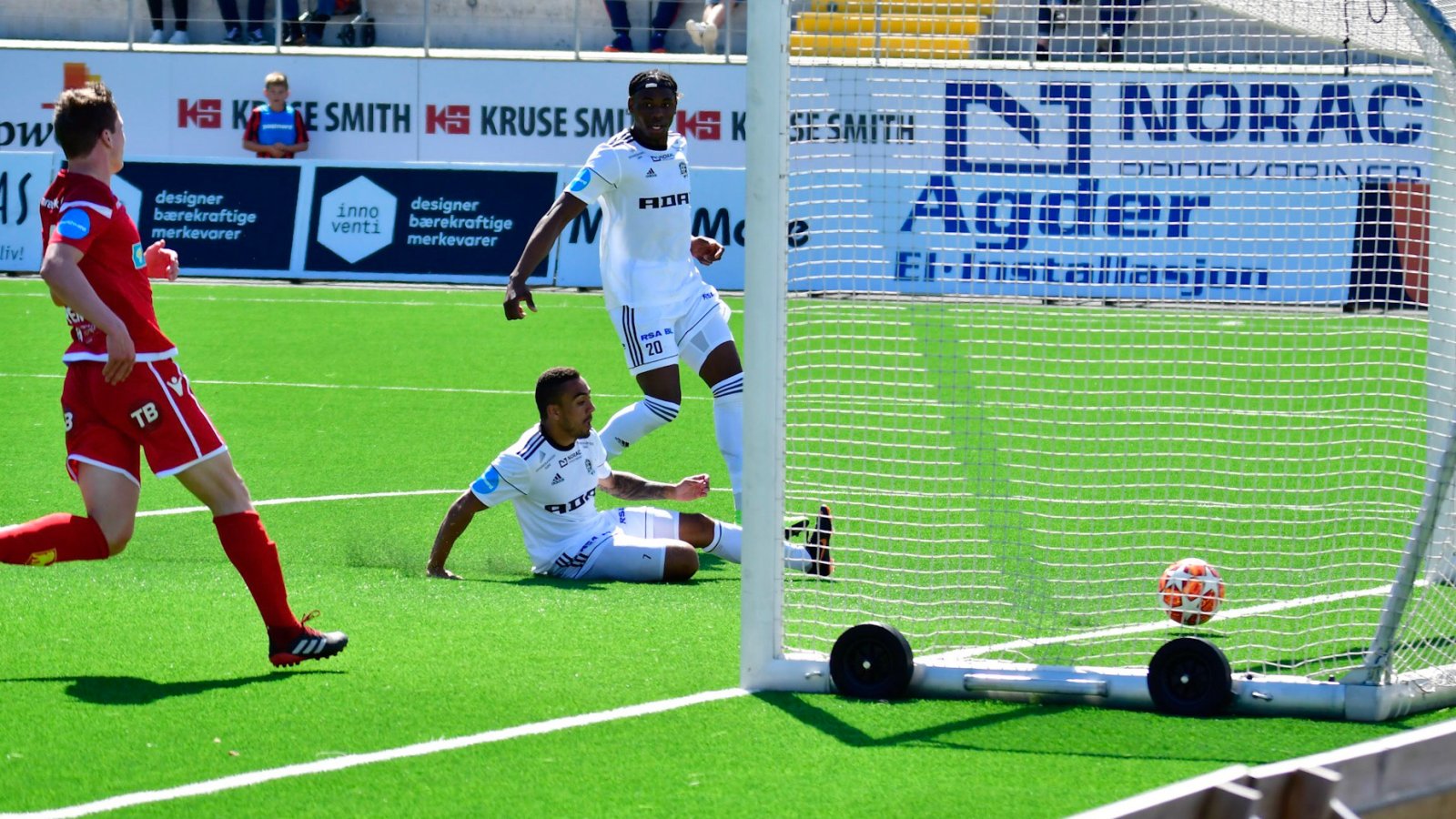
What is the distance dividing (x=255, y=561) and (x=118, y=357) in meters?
0.85

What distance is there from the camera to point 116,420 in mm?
5797

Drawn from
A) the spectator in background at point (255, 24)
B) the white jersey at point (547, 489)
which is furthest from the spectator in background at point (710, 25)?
the white jersey at point (547, 489)

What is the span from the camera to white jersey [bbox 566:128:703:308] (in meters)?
8.69

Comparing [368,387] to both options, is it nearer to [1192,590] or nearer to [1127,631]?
[1127,631]

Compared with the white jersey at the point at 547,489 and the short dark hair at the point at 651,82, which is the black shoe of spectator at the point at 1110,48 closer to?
the short dark hair at the point at 651,82

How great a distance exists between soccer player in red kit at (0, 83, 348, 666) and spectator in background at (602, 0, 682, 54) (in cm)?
2252

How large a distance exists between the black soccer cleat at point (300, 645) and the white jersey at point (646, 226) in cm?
323

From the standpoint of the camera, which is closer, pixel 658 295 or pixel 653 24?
pixel 658 295

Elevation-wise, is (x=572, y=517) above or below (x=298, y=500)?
above

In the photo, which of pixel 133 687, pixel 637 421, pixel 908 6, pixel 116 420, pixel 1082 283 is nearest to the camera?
pixel 133 687

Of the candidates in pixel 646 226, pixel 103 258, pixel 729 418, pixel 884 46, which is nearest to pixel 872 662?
pixel 884 46

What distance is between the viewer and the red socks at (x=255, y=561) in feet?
19.4

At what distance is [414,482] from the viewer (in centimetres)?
1048

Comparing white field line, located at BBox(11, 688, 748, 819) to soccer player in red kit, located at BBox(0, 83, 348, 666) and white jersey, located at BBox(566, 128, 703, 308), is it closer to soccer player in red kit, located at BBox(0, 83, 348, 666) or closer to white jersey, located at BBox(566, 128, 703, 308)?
soccer player in red kit, located at BBox(0, 83, 348, 666)
